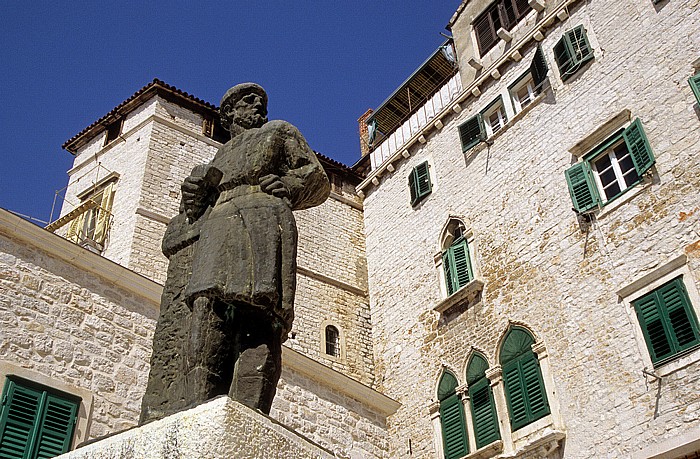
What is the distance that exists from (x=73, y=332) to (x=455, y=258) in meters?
9.12

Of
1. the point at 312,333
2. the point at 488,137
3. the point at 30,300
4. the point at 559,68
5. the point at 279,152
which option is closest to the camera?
the point at 279,152

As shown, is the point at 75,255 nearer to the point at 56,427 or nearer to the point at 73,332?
the point at 73,332

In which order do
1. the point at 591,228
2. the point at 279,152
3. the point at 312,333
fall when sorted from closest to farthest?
the point at 279,152 < the point at 591,228 < the point at 312,333

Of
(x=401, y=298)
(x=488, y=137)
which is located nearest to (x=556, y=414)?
(x=401, y=298)

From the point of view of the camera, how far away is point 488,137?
58.2ft

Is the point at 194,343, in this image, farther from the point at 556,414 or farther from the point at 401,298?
the point at 401,298

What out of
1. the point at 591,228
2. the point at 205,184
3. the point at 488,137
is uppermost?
the point at 488,137

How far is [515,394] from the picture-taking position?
13.9 m

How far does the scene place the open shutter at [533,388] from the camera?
1337 centimetres

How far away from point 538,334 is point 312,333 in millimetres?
6857

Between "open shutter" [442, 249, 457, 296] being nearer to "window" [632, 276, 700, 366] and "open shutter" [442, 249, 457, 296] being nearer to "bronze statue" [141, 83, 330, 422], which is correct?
"window" [632, 276, 700, 366]

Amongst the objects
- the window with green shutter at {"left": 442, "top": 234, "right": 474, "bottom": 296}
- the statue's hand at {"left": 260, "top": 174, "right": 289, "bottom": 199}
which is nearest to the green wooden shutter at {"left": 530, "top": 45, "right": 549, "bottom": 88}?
the window with green shutter at {"left": 442, "top": 234, "right": 474, "bottom": 296}

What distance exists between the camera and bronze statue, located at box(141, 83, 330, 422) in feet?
13.7

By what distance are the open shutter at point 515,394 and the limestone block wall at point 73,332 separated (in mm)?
6887
